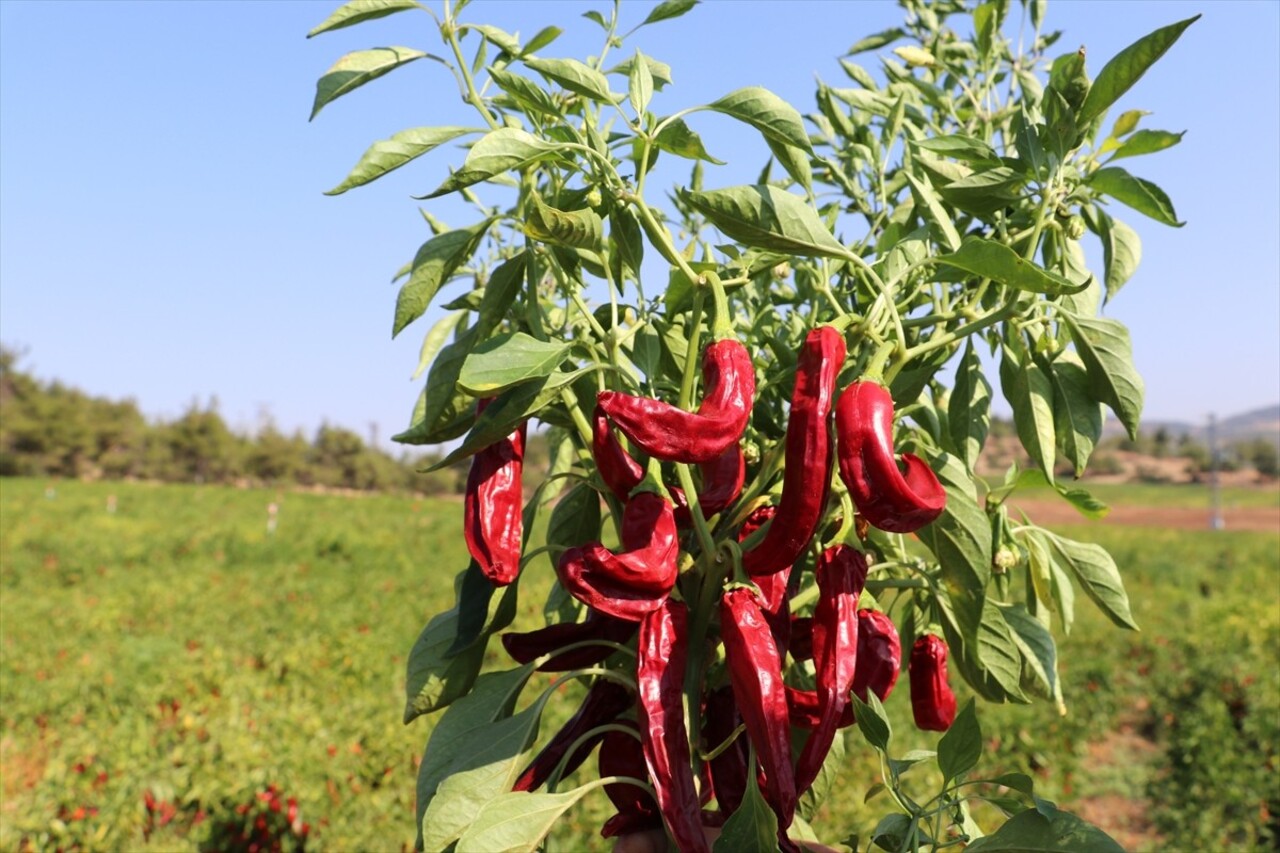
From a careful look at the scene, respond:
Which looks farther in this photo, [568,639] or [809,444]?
[568,639]

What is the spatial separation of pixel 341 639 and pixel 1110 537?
1774 cm

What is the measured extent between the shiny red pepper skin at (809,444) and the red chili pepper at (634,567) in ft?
0.33

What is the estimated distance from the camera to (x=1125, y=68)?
0.84 metres

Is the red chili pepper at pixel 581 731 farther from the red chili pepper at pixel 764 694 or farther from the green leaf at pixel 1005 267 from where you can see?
the green leaf at pixel 1005 267

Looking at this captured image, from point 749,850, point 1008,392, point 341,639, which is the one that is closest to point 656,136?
point 1008,392

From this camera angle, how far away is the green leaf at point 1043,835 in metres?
0.82

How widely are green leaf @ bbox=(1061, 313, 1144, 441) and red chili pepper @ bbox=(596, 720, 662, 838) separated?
58 centimetres

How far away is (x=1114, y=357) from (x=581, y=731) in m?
0.65

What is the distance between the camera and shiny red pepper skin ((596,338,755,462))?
0.81m

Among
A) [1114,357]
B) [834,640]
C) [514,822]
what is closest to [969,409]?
[1114,357]

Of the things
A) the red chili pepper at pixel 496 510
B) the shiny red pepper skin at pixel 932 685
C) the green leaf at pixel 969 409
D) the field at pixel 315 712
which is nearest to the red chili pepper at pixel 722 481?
the red chili pepper at pixel 496 510

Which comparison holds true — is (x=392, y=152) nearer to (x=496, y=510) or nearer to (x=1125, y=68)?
(x=496, y=510)

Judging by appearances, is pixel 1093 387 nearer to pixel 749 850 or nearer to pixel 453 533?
pixel 749 850

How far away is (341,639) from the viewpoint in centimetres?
696
